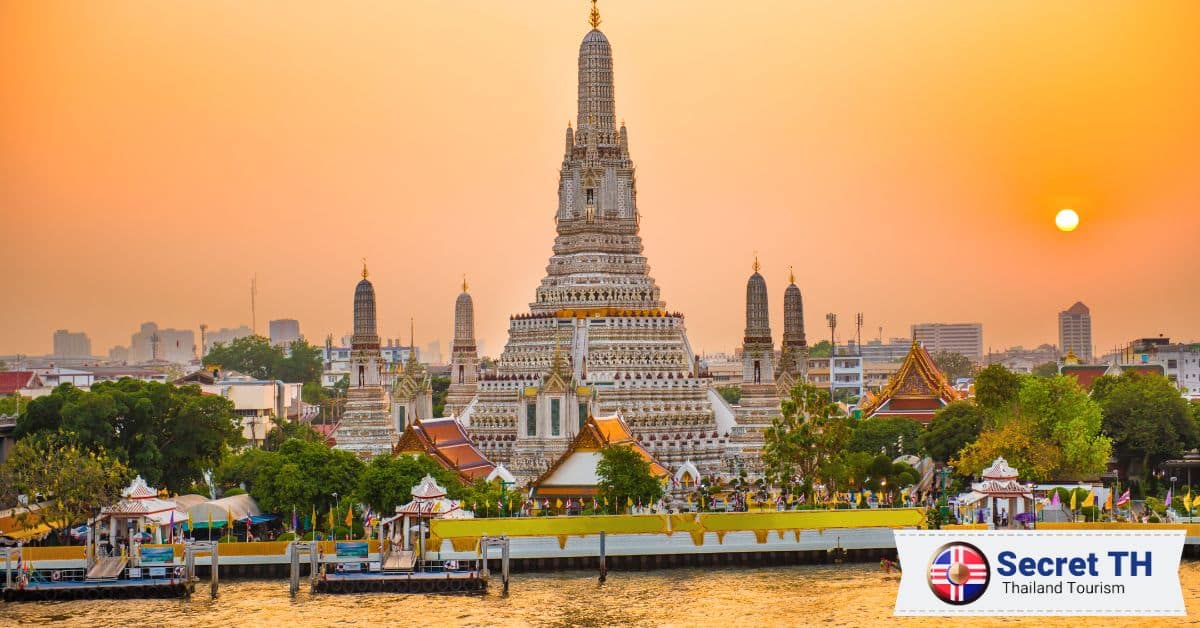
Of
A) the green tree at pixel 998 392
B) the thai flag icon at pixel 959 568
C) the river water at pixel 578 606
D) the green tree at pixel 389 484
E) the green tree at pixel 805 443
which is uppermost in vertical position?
the green tree at pixel 998 392

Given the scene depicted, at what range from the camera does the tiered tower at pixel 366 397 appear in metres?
96.0

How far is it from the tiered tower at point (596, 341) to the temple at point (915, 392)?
17.3 metres

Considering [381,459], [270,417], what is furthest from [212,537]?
[270,417]

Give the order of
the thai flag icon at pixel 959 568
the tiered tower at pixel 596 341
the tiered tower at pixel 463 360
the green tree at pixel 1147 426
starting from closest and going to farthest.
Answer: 1. the thai flag icon at pixel 959 568
2. the green tree at pixel 1147 426
3. the tiered tower at pixel 596 341
4. the tiered tower at pixel 463 360

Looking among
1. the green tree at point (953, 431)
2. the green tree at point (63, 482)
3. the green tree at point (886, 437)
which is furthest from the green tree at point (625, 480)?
the green tree at point (886, 437)

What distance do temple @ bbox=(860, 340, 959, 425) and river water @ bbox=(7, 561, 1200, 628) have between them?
46689mm

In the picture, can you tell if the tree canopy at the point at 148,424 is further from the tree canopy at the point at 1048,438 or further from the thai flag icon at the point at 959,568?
the thai flag icon at the point at 959,568

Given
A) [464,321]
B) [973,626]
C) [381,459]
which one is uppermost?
[464,321]

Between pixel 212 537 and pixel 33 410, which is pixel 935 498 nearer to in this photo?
pixel 212 537

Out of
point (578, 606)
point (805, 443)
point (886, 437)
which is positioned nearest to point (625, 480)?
point (805, 443)

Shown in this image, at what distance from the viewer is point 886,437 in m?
101

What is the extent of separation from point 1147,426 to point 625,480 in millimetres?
23748

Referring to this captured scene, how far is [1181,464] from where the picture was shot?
274 feet

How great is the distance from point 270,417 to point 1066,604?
300ft
